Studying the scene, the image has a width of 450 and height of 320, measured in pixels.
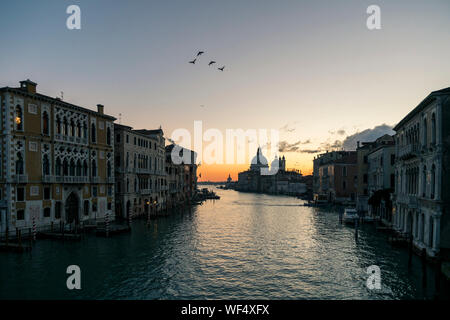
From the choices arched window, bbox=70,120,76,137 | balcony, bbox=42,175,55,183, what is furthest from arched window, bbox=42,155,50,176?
arched window, bbox=70,120,76,137

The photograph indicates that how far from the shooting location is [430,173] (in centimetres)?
2081

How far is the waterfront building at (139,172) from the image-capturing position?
42.7 m

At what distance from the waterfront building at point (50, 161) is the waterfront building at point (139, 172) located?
3462 mm

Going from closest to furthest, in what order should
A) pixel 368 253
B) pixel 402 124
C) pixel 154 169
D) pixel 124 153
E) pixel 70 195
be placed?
pixel 368 253 < pixel 402 124 < pixel 70 195 < pixel 124 153 < pixel 154 169

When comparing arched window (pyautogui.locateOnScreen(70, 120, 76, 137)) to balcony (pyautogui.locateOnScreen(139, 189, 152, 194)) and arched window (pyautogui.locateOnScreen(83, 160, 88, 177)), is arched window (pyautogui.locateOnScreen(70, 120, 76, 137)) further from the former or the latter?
balcony (pyautogui.locateOnScreen(139, 189, 152, 194))

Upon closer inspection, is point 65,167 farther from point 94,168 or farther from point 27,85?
point 27,85

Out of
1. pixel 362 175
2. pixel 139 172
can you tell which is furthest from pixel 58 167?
pixel 362 175

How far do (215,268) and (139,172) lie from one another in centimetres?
2907

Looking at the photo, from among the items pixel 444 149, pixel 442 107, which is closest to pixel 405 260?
pixel 444 149

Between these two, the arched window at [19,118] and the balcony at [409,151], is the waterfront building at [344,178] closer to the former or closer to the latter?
the balcony at [409,151]
